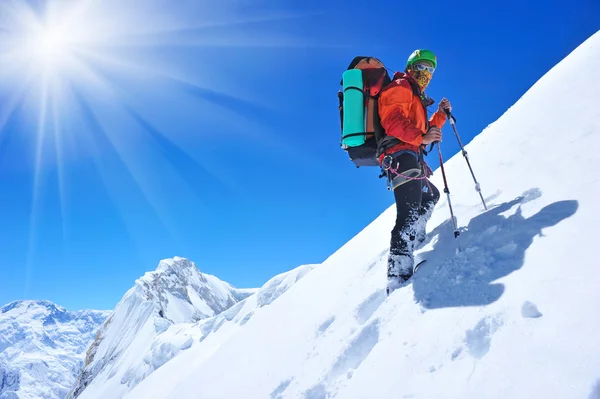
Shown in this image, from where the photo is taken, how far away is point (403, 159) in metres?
4.99

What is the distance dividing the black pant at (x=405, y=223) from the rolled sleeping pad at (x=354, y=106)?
2.35 ft

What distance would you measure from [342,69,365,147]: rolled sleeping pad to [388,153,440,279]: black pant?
72 centimetres

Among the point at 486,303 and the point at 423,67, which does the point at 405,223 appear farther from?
the point at 423,67

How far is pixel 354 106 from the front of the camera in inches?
200

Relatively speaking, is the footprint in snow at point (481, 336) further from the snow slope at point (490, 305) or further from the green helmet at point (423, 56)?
the green helmet at point (423, 56)

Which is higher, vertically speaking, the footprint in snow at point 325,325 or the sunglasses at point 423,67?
the sunglasses at point 423,67

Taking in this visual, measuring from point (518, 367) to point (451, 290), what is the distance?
4.67ft

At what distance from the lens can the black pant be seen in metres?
4.88

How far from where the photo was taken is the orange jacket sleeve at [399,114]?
185 inches

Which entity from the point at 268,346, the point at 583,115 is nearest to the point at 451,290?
the point at 583,115

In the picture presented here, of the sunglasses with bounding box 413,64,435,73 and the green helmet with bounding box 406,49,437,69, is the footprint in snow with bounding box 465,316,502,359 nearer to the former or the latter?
the sunglasses with bounding box 413,64,435,73

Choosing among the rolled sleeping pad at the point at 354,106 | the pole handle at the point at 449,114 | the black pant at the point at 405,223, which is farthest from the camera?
the pole handle at the point at 449,114

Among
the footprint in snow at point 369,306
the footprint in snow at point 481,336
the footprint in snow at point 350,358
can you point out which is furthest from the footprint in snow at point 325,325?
the footprint in snow at point 481,336

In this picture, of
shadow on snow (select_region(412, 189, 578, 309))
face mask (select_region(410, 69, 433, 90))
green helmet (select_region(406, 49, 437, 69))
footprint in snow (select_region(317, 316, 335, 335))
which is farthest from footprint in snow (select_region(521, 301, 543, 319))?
green helmet (select_region(406, 49, 437, 69))
